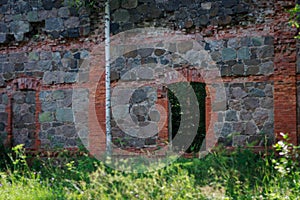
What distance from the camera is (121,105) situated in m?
10.1

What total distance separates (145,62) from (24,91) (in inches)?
114

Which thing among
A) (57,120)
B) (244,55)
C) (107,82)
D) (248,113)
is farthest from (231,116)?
(57,120)

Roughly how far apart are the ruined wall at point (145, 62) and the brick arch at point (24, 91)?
2 cm

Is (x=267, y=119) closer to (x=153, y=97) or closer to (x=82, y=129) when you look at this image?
(x=153, y=97)

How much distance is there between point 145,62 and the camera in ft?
33.0

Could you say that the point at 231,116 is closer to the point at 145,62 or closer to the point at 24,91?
the point at 145,62

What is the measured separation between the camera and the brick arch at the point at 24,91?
10791 mm

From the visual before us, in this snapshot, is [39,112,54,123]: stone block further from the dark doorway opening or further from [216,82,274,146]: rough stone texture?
[216,82,274,146]: rough stone texture

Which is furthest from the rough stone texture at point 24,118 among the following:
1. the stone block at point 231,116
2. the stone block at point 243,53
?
the stone block at point 243,53

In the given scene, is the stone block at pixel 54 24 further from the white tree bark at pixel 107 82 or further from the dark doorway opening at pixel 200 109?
the dark doorway opening at pixel 200 109

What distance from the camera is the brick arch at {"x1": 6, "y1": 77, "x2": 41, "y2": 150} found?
10791 mm

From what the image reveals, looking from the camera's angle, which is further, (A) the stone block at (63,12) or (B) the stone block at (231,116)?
(A) the stone block at (63,12)

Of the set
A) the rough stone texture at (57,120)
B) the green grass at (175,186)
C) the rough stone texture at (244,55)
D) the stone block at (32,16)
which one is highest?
the stone block at (32,16)

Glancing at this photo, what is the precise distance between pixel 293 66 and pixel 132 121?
3.32 metres
